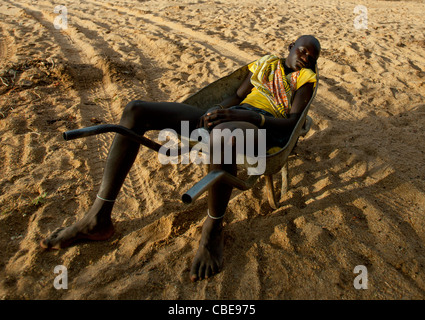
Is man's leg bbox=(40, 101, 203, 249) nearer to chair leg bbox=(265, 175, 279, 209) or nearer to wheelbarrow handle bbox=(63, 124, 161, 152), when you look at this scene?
wheelbarrow handle bbox=(63, 124, 161, 152)

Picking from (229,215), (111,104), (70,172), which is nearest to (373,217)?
(229,215)

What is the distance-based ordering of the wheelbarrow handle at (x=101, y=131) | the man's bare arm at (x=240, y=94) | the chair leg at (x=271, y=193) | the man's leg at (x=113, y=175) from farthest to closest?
1. the man's bare arm at (x=240, y=94)
2. the chair leg at (x=271, y=193)
3. the man's leg at (x=113, y=175)
4. the wheelbarrow handle at (x=101, y=131)

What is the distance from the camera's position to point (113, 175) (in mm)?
1957

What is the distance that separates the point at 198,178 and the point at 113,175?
0.92 metres

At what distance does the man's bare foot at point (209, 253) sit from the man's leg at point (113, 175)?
0.64 meters

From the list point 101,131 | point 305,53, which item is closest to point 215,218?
point 101,131

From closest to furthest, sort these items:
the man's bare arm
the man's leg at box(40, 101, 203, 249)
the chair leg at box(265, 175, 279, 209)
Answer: the man's leg at box(40, 101, 203, 249), the chair leg at box(265, 175, 279, 209), the man's bare arm

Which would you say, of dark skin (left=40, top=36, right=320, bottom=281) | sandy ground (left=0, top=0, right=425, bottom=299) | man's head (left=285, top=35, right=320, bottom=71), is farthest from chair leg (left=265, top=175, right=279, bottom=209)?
man's head (left=285, top=35, right=320, bottom=71)

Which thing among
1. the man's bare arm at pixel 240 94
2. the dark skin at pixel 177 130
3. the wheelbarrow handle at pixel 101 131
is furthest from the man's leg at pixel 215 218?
the man's bare arm at pixel 240 94

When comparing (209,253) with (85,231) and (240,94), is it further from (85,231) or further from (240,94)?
(240,94)

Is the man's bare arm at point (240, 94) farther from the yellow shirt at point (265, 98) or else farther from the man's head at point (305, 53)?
the man's head at point (305, 53)

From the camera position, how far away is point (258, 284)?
1772mm

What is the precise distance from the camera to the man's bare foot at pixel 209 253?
5.94 feet

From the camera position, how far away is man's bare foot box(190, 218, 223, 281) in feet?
5.94
